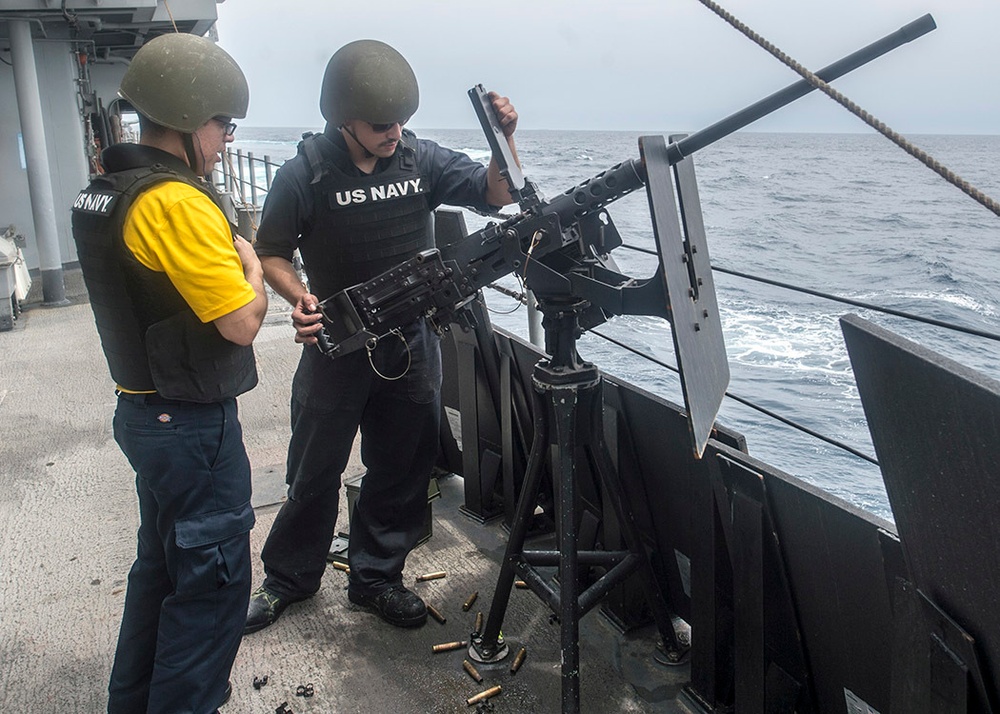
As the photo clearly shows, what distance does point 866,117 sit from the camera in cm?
165

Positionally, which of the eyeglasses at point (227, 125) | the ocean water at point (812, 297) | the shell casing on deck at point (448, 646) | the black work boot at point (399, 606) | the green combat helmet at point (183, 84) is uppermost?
the green combat helmet at point (183, 84)

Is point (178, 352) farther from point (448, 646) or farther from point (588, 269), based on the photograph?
point (448, 646)

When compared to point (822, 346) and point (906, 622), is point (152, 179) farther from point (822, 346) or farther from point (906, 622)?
point (822, 346)

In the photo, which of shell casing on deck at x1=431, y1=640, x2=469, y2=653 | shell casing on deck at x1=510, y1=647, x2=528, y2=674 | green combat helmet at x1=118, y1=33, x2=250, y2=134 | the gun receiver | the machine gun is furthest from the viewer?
shell casing on deck at x1=431, y1=640, x2=469, y2=653

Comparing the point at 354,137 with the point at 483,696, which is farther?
the point at 354,137

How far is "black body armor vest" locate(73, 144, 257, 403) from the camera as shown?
6.88 ft

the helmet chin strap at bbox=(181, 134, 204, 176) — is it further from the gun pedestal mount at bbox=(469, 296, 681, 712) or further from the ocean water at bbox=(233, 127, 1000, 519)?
the ocean water at bbox=(233, 127, 1000, 519)

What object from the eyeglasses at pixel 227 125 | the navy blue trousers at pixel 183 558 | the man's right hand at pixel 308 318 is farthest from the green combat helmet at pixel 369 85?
the navy blue trousers at pixel 183 558

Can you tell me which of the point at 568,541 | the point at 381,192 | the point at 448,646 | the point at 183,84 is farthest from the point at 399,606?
the point at 183,84

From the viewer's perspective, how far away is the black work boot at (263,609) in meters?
3.17

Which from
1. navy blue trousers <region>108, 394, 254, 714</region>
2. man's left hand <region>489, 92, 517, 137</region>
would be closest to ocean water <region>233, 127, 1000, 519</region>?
man's left hand <region>489, 92, 517, 137</region>

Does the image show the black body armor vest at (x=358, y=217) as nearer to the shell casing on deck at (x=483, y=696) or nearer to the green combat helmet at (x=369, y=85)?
the green combat helmet at (x=369, y=85)

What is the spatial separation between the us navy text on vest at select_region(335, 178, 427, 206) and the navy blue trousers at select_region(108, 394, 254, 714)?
861 mm

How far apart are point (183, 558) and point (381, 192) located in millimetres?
1377
